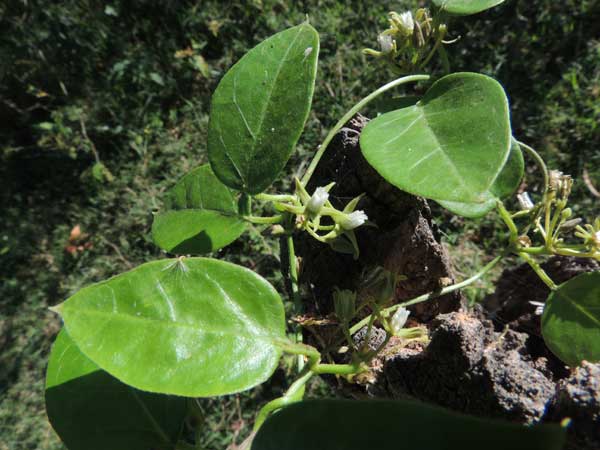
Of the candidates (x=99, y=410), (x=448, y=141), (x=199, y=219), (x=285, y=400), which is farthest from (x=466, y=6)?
(x=99, y=410)

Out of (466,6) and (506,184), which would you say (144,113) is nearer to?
(466,6)

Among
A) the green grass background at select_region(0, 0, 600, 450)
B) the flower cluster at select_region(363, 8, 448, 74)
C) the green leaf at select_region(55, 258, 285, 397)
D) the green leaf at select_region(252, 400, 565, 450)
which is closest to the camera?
the green leaf at select_region(252, 400, 565, 450)

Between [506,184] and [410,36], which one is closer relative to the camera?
[506,184]

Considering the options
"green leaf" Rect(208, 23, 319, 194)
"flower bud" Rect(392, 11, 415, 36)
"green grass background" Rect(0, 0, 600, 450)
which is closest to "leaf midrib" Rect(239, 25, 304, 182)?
A: "green leaf" Rect(208, 23, 319, 194)

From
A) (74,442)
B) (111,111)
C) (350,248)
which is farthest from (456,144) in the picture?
(111,111)

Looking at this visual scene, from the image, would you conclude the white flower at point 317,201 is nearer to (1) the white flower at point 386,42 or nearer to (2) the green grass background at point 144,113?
(1) the white flower at point 386,42

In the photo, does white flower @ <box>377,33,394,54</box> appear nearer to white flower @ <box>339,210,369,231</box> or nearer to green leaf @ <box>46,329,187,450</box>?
white flower @ <box>339,210,369,231</box>

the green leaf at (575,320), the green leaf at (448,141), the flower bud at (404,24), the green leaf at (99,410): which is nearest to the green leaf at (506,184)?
the green leaf at (448,141)
